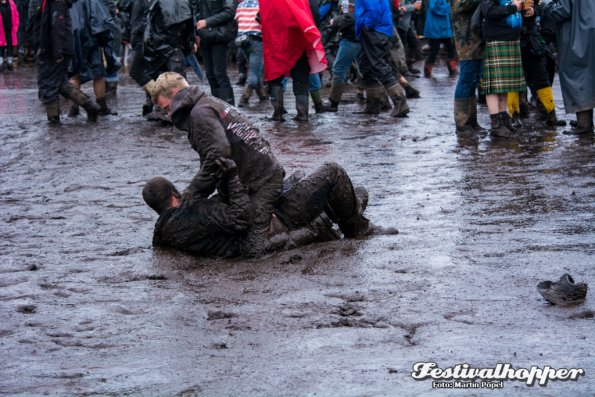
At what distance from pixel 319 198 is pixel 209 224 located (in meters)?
0.80

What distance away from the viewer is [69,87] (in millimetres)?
13500

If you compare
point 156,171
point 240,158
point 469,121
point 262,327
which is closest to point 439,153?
point 469,121

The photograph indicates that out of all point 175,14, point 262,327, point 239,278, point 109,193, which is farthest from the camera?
point 175,14

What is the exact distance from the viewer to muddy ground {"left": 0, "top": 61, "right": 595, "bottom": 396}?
192 inches

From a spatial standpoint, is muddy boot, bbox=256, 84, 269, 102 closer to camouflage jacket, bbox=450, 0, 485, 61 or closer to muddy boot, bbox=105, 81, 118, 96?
muddy boot, bbox=105, 81, 118, 96

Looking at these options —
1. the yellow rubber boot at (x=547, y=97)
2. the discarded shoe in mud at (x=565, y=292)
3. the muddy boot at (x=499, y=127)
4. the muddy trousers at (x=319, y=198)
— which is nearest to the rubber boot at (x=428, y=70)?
the yellow rubber boot at (x=547, y=97)

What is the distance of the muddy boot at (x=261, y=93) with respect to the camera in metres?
15.6

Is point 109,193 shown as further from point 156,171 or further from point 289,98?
point 289,98

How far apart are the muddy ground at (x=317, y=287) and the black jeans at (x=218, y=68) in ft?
8.72

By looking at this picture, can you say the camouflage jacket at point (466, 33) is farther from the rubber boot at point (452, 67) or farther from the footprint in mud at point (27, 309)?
the rubber boot at point (452, 67)

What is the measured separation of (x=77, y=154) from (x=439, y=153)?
12.9 ft

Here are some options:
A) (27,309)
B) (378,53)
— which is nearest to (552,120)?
(378,53)

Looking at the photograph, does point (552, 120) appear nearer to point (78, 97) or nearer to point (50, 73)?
point (78, 97)

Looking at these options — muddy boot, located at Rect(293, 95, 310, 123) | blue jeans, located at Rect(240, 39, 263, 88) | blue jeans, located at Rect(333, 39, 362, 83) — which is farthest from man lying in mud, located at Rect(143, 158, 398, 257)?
blue jeans, located at Rect(240, 39, 263, 88)
